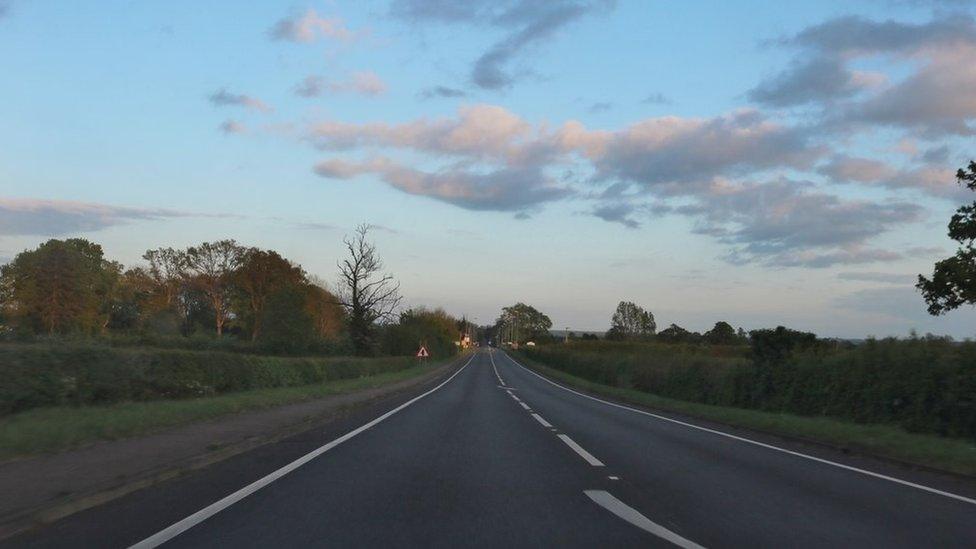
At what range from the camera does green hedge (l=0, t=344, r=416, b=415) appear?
17.0m

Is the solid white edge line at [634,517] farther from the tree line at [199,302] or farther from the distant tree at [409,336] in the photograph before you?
the distant tree at [409,336]

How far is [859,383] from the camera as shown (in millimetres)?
23469

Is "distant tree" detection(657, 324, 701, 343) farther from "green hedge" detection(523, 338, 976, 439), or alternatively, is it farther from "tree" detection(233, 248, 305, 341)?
"green hedge" detection(523, 338, 976, 439)

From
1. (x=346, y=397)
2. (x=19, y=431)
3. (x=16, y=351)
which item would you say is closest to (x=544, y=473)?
(x=19, y=431)

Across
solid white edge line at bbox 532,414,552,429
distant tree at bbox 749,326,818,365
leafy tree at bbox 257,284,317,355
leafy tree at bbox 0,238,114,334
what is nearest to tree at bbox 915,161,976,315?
distant tree at bbox 749,326,818,365

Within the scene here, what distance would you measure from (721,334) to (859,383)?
100 m

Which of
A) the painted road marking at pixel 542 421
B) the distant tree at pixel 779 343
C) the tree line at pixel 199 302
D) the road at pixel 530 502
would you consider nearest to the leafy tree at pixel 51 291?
the tree line at pixel 199 302

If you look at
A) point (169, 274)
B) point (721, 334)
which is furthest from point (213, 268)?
point (721, 334)

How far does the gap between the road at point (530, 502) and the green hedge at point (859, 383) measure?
6388 millimetres

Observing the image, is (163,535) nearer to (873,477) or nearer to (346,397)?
(873,477)

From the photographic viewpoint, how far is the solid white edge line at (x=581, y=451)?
12.9 m

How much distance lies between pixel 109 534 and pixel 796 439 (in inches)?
567

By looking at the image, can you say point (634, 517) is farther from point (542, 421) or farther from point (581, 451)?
point (542, 421)

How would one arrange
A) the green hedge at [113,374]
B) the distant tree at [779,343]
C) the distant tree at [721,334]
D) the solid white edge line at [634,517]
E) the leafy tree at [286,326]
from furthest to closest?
the distant tree at [721,334]
the leafy tree at [286,326]
the distant tree at [779,343]
the green hedge at [113,374]
the solid white edge line at [634,517]
